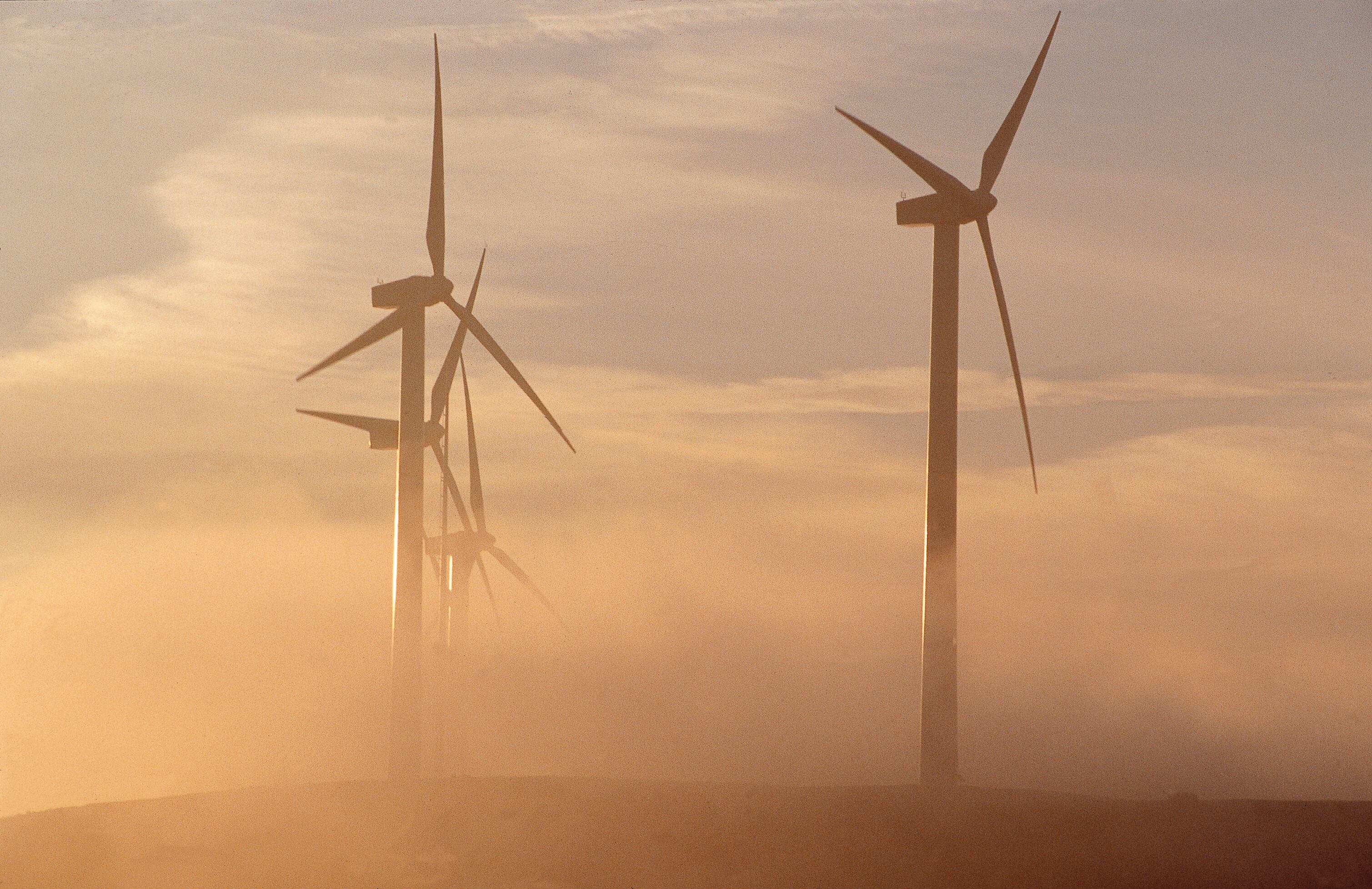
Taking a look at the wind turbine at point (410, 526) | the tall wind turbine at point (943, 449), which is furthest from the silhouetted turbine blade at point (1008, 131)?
the wind turbine at point (410, 526)

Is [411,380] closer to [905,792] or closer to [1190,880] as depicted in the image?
[905,792]

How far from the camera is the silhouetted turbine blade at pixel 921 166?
48094 mm

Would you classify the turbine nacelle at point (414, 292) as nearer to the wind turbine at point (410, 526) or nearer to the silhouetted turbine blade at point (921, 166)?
the wind turbine at point (410, 526)

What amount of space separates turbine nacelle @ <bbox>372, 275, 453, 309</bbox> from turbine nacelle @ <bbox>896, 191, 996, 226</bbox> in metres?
20.3

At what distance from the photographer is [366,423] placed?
63.6 metres

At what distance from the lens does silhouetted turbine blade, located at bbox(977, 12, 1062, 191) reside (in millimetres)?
51125

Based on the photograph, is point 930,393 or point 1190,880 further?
point 930,393

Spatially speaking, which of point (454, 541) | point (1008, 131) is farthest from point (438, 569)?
point (1008, 131)

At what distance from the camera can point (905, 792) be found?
41.6m

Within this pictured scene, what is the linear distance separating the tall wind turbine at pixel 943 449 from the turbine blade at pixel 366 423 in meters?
25.8

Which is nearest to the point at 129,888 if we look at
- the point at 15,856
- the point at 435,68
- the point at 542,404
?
the point at 15,856

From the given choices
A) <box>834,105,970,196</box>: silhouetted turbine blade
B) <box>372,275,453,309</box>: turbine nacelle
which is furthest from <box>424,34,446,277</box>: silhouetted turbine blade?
<box>834,105,970,196</box>: silhouetted turbine blade

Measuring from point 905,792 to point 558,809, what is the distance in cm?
988

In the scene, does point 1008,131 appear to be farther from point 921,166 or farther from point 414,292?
point 414,292
